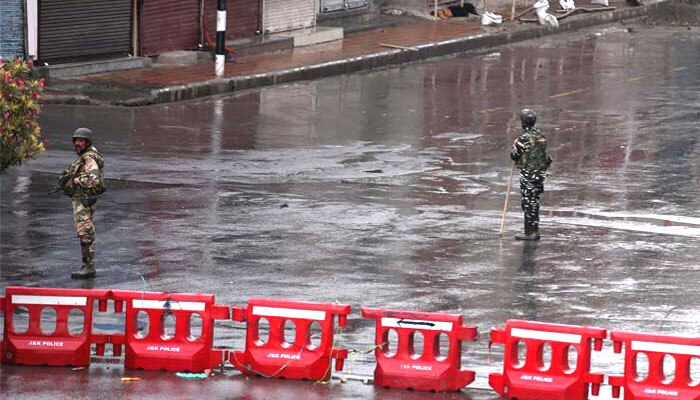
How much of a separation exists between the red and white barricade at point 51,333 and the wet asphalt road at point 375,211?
200 millimetres

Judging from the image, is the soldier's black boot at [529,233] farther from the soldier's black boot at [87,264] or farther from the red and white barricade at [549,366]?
the red and white barricade at [549,366]

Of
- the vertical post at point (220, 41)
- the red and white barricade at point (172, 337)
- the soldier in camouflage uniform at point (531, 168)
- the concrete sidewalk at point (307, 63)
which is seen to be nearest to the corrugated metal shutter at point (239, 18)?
the concrete sidewalk at point (307, 63)

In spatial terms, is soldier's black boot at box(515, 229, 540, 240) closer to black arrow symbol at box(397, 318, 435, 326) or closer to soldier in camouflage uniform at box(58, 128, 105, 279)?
soldier in camouflage uniform at box(58, 128, 105, 279)

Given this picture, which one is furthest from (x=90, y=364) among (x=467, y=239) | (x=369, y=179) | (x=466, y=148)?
(x=466, y=148)

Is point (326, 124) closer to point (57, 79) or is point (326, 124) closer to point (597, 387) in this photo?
point (57, 79)

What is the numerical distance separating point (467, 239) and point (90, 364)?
6.41 meters

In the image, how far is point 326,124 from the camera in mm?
26625

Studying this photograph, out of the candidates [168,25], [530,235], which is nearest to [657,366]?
[530,235]

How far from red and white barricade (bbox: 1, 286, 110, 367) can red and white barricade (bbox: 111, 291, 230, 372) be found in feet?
0.85

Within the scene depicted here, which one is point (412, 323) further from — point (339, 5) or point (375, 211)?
point (339, 5)

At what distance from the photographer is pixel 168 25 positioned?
32469 millimetres

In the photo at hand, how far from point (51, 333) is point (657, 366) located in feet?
16.9

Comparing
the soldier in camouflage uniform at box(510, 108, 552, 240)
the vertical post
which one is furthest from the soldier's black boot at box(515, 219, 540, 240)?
the vertical post

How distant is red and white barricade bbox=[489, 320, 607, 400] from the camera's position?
471 inches
